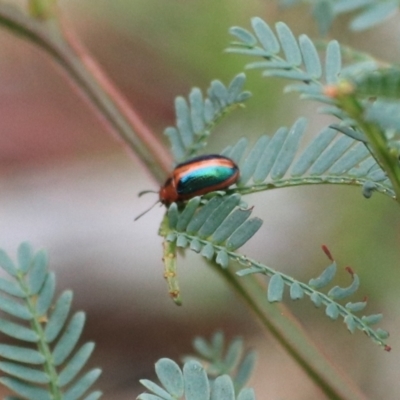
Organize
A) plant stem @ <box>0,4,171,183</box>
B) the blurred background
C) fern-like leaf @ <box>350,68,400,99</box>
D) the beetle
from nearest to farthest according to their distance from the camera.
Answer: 1. fern-like leaf @ <box>350,68,400,99</box>
2. the beetle
3. plant stem @ <box>0,4,171,183</box>
4. the blurred background

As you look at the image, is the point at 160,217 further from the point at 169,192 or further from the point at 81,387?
the point at 81,387

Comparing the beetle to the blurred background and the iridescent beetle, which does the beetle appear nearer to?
the iridescent beetle

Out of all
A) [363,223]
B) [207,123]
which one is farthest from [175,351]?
[207,123]

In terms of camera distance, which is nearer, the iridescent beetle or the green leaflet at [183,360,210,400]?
the green leaflet at [183,360,210,400]

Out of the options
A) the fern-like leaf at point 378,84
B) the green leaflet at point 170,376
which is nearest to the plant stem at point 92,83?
the green leaflet at point 170,376

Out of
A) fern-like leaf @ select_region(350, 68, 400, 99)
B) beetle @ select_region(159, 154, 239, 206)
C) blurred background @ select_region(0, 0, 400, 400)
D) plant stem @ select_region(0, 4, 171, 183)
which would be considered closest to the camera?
fern-like leaf @ select_region(350, 68, 400, 99)

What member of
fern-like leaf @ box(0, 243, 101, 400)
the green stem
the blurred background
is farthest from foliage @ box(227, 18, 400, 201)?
the blurred background

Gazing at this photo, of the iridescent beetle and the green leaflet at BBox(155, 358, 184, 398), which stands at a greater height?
the iridescent beetle
